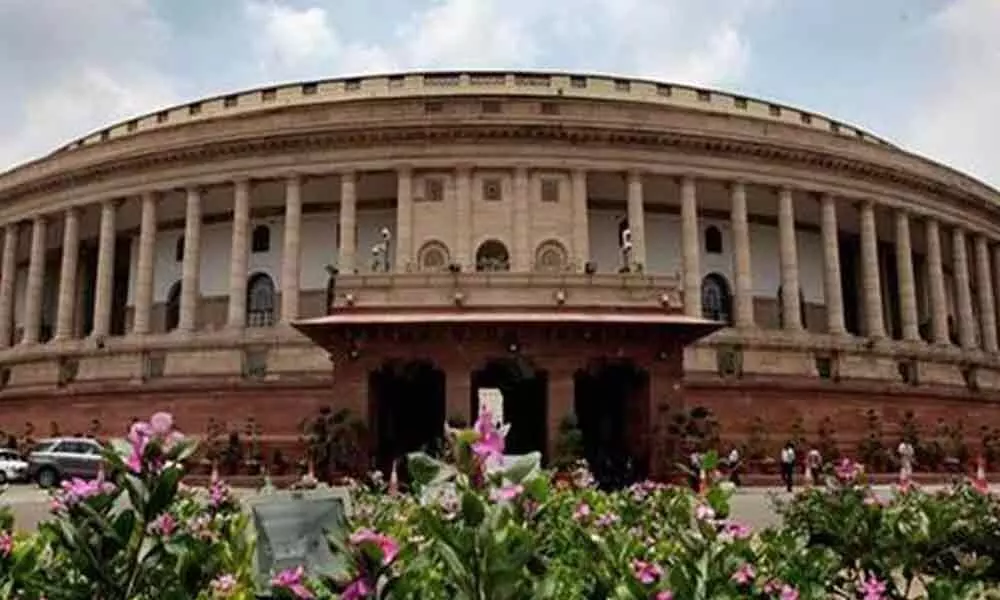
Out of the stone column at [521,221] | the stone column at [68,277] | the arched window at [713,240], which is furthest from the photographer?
the arched window at [713,240]

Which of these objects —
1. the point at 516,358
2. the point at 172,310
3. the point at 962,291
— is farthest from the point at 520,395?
the point at 962,291

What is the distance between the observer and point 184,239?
4784cm

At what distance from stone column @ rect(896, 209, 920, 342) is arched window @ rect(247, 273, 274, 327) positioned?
101ft

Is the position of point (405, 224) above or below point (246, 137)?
below

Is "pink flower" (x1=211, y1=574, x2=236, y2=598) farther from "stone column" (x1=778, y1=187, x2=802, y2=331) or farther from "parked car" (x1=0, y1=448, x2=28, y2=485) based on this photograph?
"stone column" (x1=778, y1=187, x2=802, y2=331)

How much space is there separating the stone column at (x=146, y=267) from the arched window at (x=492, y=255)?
15.9 metres

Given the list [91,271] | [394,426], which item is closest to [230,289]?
[91,271]

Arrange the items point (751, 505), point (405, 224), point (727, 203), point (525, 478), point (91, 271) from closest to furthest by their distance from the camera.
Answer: point (525, 478) < point (751, 505) < point (405, 224) < point (727, 203) < point (91, 271)

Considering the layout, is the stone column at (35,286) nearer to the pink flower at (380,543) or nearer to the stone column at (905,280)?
the stone column at (905,280)

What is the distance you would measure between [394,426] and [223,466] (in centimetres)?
795

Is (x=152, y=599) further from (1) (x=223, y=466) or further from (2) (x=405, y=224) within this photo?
(2) (x=405, y=224)

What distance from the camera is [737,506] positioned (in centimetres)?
2120

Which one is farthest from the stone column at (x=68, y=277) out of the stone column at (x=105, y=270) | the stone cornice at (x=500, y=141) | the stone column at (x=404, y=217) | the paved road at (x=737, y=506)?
the paved road at (x=737, y=506)

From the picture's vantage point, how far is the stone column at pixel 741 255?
4372cm
